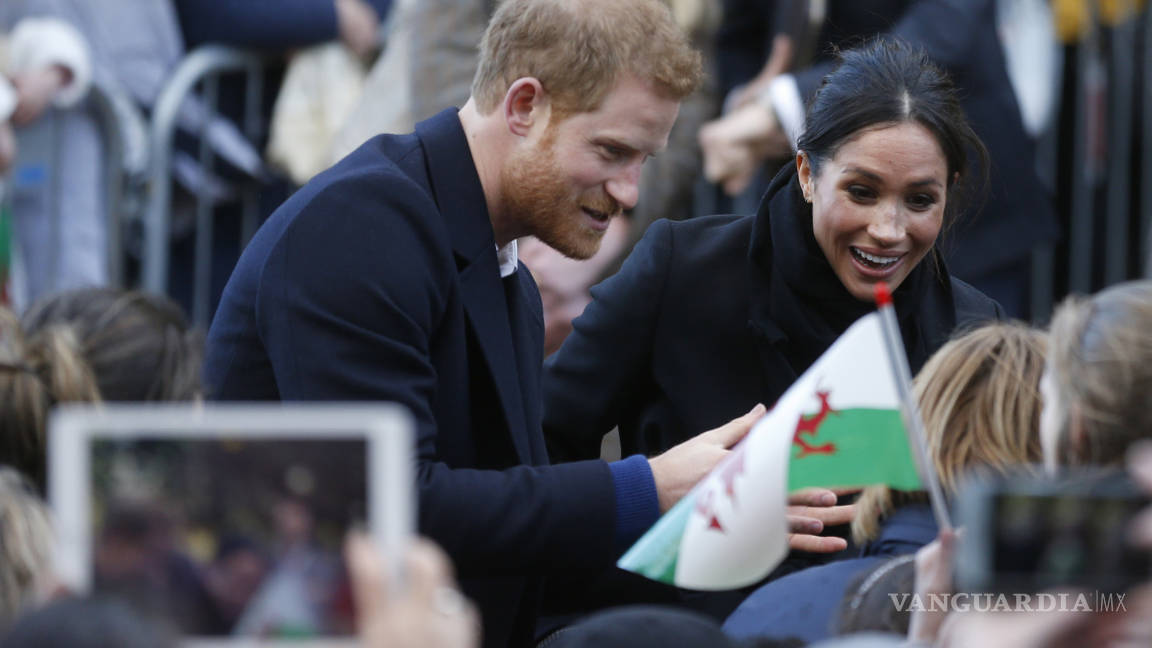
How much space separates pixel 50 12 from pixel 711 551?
4.03m

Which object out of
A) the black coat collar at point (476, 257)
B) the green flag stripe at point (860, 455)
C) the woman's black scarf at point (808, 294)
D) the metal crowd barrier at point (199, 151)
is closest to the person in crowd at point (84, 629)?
the green flag stripe at point (860, 455)

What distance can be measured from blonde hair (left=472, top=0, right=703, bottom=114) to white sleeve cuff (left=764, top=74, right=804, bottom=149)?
2082 millimetres

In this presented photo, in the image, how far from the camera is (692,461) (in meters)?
3.10

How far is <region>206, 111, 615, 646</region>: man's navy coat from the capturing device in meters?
2.97

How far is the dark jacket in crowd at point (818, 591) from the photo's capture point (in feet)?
9.20

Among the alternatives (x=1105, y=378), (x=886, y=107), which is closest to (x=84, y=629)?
(x=1105, y=378)

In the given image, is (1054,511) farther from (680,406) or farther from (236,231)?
(236,231)

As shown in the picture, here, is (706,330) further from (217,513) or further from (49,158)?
(49,158)

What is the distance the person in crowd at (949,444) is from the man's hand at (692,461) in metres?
0.24

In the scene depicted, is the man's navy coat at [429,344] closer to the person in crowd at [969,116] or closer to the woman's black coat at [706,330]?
the woman's black coat at [706,330]

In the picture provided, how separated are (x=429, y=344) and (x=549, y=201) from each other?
38 centimetres

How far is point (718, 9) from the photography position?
5.94 meters

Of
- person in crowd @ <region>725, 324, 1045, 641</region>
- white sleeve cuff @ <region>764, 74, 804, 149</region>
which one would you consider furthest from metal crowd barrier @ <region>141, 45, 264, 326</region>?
person in crowd @ <region>725, 324, 1045, 641</region>

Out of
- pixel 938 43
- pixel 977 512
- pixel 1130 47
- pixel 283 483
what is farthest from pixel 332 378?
pixel 1130 47
